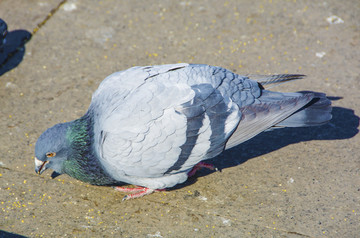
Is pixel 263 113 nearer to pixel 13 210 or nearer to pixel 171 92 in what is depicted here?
pixel 171 92

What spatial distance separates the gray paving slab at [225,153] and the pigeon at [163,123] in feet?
1.04

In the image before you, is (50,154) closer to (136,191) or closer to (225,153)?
(136,191)

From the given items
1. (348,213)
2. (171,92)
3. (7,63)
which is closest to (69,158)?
(171,92)

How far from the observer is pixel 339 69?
199 inches

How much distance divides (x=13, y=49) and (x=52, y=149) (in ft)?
7.68

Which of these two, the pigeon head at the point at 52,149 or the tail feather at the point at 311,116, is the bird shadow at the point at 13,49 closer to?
the pigeon head at the point at 52,149

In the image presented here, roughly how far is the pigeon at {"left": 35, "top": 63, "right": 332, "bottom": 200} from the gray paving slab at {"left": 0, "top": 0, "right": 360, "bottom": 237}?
1.04 ft

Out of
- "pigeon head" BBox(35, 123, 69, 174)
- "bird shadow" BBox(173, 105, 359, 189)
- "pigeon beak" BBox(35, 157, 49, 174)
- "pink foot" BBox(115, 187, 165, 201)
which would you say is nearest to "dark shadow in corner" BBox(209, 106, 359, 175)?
"bird shadow" BBox(173, 105, 359, 189)

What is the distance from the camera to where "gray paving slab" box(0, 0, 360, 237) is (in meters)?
3.61

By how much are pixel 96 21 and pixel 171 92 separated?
108 inches

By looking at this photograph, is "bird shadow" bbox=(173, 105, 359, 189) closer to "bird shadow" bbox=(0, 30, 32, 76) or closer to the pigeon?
the pigeon

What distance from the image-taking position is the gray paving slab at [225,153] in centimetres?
361

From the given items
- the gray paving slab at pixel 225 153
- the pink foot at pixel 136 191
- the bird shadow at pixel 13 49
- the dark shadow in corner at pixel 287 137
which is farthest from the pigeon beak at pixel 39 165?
the bird shadow at pixel 13 49

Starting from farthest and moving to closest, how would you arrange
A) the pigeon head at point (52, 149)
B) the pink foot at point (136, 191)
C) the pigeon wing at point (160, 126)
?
the pink foot at point (136, 191) < the pigeon head at point (52, 149) < the pigeon wing at point (160, 126)
